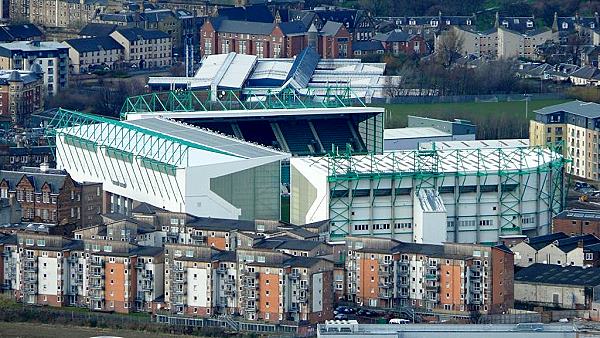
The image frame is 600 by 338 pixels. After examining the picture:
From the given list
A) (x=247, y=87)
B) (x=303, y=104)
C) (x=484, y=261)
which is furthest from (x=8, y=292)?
(x=247, y=87)

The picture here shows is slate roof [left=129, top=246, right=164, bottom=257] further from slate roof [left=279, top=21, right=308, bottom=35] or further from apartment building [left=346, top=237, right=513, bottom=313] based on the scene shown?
slate roof [left=279, top=21, right=308, bottom=35]

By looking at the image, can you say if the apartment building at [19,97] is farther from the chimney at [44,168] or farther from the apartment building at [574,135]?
the apartment building at [574,135]

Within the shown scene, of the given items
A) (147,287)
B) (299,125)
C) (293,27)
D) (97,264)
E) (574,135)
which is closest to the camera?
(147,287)

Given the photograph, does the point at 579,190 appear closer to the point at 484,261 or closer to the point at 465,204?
the point at 465,204

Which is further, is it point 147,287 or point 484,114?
point 484,114

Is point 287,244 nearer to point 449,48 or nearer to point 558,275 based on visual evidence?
point 558,275

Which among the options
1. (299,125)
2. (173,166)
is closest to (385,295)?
(173,166)

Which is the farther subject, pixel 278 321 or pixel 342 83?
pixel 342 83
